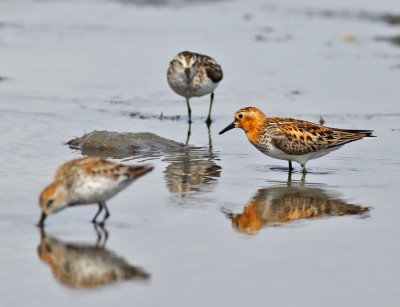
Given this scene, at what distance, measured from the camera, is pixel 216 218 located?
31.7 ft

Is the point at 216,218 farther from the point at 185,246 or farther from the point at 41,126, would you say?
the point at 41,126

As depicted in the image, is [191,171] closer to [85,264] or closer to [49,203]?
[49,203]

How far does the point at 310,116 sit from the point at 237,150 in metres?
3.43

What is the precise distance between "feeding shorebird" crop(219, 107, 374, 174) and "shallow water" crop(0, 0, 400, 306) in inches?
13.7

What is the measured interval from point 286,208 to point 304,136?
2.45 meters

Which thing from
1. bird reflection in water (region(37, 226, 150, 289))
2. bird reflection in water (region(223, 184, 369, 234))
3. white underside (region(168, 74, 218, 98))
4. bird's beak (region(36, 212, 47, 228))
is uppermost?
white underside (region(168, 74, 218, 98))

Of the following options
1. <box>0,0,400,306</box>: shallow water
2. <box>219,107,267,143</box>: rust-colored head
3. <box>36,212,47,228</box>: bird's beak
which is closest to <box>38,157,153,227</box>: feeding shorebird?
<box>36,212,47,228</box>: bird's beak

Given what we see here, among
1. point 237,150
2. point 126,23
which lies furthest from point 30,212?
point 126,23

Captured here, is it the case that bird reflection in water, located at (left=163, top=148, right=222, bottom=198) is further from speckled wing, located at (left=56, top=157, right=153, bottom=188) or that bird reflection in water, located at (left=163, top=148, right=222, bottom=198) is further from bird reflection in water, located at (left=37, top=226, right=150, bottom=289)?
bird reflection in water, located at (left=37, top=226, right=150, bottom=289)

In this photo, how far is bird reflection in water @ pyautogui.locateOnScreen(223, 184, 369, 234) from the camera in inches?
378

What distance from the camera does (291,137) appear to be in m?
12.3

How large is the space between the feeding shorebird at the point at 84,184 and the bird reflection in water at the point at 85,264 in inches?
15.4

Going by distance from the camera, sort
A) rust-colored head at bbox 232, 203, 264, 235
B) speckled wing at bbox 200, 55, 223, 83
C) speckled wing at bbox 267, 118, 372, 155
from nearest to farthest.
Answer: rust-colored head at bbox 232, 203, 264, 235, speckled wing at bbox 267, 118, 372, 155, speckled wing at bbox 200, 55, 223, 83

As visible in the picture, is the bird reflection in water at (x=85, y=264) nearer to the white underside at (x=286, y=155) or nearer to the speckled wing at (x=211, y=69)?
the white underside at (x=286, y=155)
